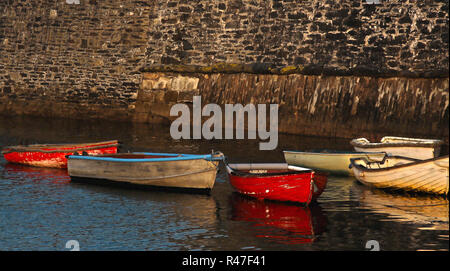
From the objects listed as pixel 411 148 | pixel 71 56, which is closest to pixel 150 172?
pixel 411 148

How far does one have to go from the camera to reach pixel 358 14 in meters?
24.4

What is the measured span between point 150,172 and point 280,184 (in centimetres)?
284

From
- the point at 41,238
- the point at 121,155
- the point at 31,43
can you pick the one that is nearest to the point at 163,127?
the point at 31,43

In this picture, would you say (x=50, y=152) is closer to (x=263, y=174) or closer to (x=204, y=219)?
(x=263, y=174)

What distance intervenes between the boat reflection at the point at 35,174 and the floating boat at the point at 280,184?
162 inches

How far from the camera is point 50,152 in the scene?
67.8 feet

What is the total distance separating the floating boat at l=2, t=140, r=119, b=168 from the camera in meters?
20.6

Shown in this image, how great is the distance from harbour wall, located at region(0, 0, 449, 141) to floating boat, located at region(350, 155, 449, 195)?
17.5ft

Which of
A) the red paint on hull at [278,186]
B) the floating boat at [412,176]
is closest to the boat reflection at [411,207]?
the floating boat at [412,176]

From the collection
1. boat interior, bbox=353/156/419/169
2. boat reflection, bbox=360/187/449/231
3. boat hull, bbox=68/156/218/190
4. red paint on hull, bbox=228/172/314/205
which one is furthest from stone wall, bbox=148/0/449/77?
boat hull, bbox=68/156/218/190

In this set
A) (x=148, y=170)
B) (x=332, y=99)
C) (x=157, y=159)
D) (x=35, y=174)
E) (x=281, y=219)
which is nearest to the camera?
(x=281, y=219)

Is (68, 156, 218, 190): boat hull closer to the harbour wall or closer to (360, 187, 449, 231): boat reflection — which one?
(360, 187, 449, 231): boat reflection

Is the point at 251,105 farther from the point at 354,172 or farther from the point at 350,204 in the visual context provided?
the point at 350,204
